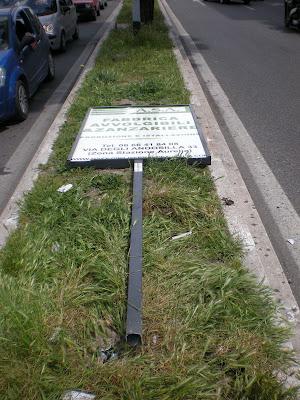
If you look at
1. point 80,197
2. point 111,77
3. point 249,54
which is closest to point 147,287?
point 80,197

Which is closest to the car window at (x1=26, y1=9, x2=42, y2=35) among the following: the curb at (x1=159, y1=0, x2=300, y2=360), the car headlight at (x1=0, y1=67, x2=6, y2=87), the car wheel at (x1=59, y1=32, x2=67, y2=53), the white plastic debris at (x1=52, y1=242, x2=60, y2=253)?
the car headlight at (x1=0, y1=67, x2=6, y2=87)

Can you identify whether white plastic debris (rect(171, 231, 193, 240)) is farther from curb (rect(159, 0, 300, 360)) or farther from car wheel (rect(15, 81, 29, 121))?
car wheel (rect(15, 81, 29, 121))

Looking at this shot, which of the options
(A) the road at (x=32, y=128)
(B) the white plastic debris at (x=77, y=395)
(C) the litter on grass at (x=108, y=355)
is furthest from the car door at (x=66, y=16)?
(B) the white plastic debris at (x=77, y=395)

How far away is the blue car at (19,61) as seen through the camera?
22.8 ft

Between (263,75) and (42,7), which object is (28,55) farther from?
(42,7)

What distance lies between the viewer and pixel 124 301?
9.69 ft

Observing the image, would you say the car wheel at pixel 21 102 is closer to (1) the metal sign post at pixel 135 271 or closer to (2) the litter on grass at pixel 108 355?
(1) the metal sign post at pixel 135 271

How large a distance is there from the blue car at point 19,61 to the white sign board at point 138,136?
138 cm

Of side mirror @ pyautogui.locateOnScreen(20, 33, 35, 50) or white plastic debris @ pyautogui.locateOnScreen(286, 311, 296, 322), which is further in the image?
side mirror @ pyautogui.locateOnScreen(20, 33, 35, 50)

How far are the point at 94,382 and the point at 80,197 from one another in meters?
2.21

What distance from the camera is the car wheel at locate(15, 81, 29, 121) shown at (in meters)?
7.20

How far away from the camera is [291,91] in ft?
28.0

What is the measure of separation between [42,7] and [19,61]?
6877 mm

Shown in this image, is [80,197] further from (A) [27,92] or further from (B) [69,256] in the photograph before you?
(A) [27,92]
